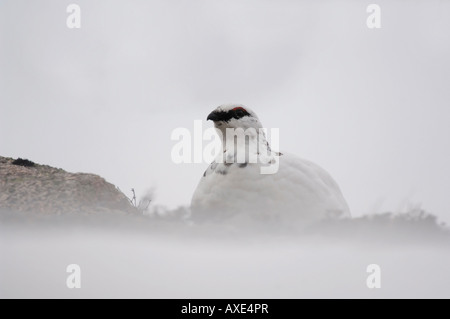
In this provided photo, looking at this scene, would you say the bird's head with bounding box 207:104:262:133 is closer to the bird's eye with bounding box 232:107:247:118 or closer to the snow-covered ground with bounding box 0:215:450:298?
the bird's eye with bounding box 232:107:247:118

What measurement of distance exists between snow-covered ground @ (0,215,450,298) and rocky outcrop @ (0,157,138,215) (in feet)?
1.14

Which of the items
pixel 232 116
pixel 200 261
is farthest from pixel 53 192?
pixel 200 261

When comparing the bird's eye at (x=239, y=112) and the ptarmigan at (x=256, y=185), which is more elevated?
the bird's eye at (x=239, y=112)

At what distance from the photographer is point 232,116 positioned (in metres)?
3.28

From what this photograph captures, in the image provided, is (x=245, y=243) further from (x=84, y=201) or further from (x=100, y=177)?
(x=100, y=177)

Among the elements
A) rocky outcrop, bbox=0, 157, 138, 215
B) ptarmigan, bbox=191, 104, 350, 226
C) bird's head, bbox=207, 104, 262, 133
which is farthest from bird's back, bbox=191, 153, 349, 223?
rocky outcrop, bbox=0, 157, 138, 215

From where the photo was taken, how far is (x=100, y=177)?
3568mm

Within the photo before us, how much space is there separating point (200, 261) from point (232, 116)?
1.22 meters

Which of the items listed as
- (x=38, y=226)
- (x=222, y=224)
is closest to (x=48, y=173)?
(x=38, y=226)

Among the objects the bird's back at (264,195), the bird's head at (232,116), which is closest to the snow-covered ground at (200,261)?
the bird's back at (264,195)

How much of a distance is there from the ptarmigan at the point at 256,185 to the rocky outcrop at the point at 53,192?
1.66 ft

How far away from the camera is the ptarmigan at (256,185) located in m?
2.87

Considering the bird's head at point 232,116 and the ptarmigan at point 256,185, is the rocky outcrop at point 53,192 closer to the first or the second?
the ptarmigan at point 256,185
